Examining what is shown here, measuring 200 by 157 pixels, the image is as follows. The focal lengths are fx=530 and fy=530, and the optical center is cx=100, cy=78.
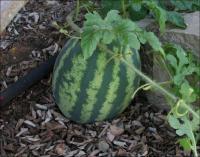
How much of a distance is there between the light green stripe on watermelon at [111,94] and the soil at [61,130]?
0.09 metres

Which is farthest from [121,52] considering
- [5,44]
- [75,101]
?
[5,44]

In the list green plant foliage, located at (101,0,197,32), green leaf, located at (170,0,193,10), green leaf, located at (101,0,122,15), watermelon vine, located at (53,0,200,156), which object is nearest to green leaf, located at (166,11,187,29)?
green plant foliage, located at (101,0,197,32)

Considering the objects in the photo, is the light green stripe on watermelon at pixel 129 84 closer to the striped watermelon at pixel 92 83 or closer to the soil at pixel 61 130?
the striped watermelon at pixel 92 83

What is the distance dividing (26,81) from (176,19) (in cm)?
86

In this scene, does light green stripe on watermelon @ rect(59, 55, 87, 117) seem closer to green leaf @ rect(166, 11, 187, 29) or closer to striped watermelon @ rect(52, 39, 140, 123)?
striped watermelon @ rect(52, 39, 140, 123)

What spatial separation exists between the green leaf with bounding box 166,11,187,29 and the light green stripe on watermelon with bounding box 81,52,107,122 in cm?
46

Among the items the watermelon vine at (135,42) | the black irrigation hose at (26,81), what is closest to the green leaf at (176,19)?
the watermelon vine at (135,42)

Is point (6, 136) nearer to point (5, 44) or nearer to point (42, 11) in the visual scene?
point (5, 44)

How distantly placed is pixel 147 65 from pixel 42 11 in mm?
998

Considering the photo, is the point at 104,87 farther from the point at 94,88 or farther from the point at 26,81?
the point at 26,81

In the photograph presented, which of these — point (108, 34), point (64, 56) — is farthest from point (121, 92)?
point (108, 34)

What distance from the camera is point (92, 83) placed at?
2.45 m

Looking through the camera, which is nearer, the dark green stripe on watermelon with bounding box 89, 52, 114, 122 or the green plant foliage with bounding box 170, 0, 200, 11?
the dark green stripe on watermelon with bounding box 89, 52, 114, 122

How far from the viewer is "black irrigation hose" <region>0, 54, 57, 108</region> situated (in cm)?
275
